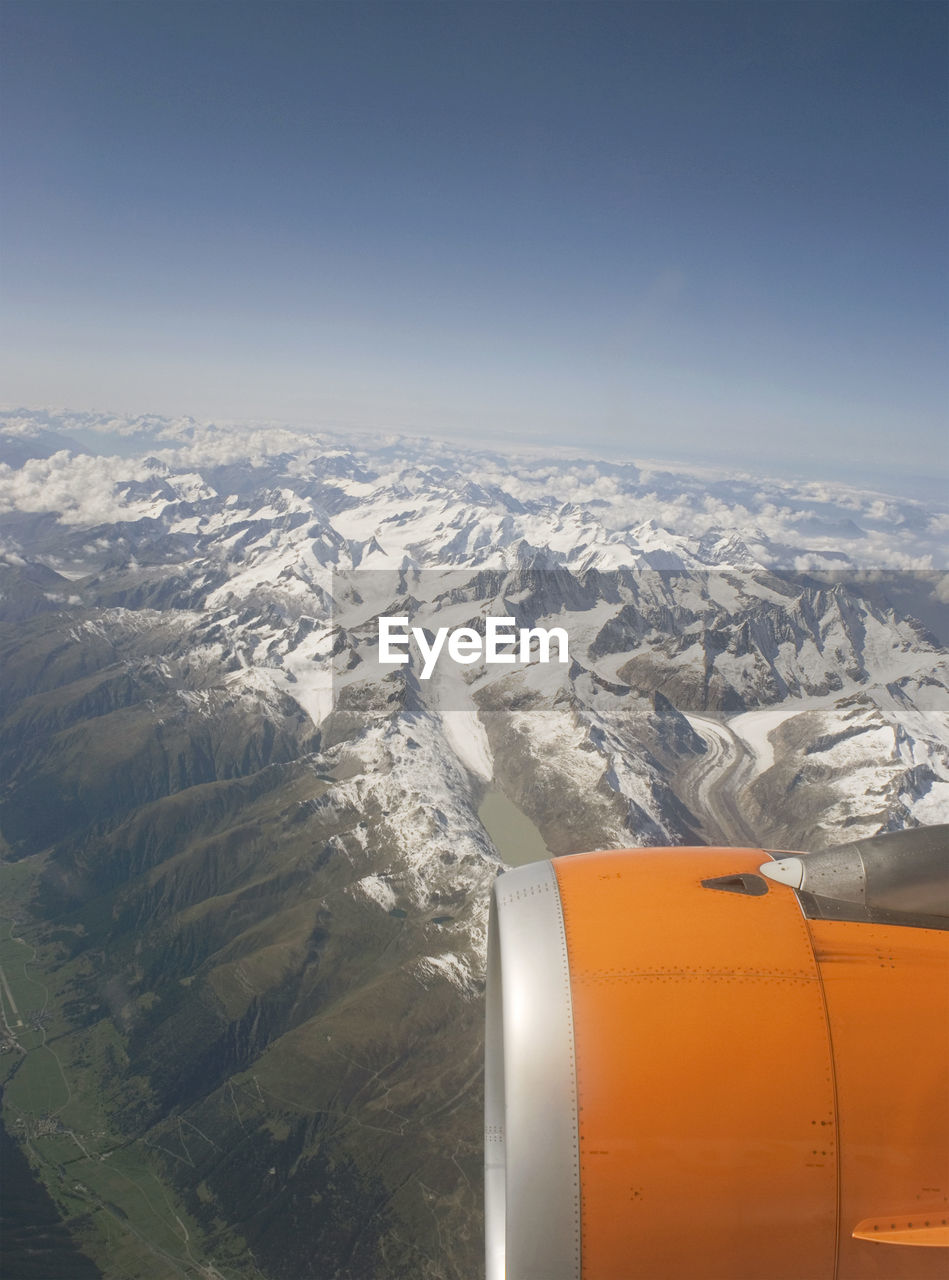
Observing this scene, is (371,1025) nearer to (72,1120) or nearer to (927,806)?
(72,1120)

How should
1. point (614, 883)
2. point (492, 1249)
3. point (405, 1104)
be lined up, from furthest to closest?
point (405, 1104)
point (614, 883)
point (492, 1249)

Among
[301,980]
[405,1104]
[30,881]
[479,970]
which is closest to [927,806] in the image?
[479,970]

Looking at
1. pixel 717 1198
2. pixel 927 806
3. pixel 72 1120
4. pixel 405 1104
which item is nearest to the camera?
pixel 717 1198

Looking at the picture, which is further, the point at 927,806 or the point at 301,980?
the point at 927,806

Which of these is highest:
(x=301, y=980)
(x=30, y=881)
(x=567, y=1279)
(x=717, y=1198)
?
(x=717, y=1198)

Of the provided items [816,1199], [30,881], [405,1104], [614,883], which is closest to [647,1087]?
[816,1199]

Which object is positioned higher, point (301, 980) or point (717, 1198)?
point (717, 1198)

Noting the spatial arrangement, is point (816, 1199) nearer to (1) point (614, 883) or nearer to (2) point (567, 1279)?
(2) point (567, 1279)
